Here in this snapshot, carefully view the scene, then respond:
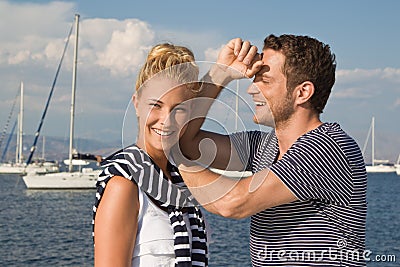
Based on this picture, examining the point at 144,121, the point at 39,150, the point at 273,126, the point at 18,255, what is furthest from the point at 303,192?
the point at 39,150

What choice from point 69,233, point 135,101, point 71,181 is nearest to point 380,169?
point 71,181

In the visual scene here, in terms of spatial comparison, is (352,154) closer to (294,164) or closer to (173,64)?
(294,164)

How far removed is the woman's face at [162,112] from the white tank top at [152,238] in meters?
0.24

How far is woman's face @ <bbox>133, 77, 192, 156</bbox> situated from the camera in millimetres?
2459

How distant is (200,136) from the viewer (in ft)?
9.09

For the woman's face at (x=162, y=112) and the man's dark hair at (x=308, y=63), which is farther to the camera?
the man's dark hair at (x=308, y=63)

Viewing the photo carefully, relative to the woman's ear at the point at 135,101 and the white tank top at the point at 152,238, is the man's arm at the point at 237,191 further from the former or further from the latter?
the woman's ear at the point at 135,101

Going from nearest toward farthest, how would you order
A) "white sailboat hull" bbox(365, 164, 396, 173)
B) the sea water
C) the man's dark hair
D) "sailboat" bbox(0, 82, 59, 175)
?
the man's dark hair
the sea water
"sailboat" bbox(0, 82, 59, 175)
"white sailboat hull" bbox(365, 164, 396, 173)

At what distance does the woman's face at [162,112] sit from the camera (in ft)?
8.07

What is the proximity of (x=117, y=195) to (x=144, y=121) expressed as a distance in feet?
1.08

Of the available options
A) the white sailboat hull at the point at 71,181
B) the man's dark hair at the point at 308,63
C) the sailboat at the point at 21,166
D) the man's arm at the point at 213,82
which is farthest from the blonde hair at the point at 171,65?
the sailboat at the point at 21,166

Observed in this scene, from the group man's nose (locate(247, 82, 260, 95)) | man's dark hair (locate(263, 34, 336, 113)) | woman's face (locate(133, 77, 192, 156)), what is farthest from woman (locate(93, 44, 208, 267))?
man's dark hair (locate(263, 34, 336, 113))

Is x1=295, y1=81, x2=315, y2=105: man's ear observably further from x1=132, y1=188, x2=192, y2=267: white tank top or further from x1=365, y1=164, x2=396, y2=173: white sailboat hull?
x1=365, y1=164, x2=396, y2=173: white sailboat hull

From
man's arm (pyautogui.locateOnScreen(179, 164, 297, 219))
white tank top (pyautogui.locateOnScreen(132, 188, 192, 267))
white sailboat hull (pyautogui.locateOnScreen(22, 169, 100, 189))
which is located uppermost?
man's arm (pyautogui.locateOnScreen(179, 164, 297, 219))
